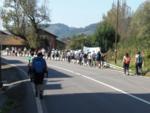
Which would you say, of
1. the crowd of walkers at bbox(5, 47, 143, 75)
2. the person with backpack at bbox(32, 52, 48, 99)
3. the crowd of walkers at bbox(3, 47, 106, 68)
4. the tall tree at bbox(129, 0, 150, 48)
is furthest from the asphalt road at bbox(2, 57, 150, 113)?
the tall tree at bbox(129, 0, 150, 48)

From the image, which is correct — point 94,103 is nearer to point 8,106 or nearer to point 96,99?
point 96,99

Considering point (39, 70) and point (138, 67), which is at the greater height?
point (39, 70)

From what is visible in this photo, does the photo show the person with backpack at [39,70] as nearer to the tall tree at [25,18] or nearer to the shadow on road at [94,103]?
the shadow on road at [94,103]

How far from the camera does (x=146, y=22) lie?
223 feet

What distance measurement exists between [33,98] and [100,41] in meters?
70.1

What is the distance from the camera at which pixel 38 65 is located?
876 inches

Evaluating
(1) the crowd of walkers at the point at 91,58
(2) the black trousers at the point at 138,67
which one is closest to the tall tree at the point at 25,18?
(1) the crowd of walkers at the point at 91,58

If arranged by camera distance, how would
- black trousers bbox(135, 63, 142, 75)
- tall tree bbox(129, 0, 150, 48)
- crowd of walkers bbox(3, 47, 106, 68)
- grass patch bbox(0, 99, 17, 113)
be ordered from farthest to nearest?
1. tall tree bbox(129, 0, 150, 48)
2. crowd of walkers bbox(3, 47, 106, 68)
3. black trousers bbox(135, 63, 142, 75)
4. grass patch bbox(0, 99, 17, 113)

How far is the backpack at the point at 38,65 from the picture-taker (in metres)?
22.2

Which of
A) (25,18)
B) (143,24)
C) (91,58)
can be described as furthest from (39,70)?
(25,18)

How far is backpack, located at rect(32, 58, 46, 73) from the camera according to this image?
72.9 ft

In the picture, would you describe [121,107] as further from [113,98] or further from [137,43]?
[137,43]

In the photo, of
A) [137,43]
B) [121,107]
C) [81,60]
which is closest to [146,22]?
[137,43]

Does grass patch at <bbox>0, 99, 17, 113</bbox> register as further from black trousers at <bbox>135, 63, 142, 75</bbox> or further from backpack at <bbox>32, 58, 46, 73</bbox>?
black trousers at <bbox>135, 63, 142, 75</bbox>
